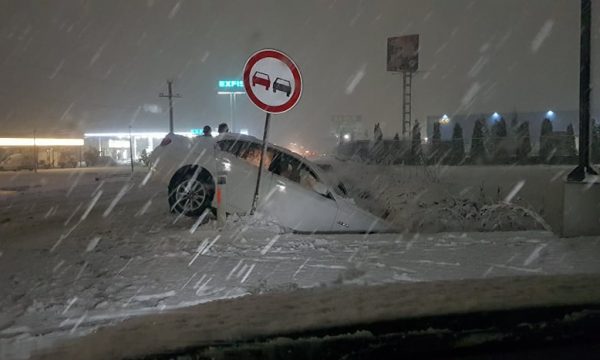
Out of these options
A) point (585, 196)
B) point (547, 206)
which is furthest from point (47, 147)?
point (585, 196)

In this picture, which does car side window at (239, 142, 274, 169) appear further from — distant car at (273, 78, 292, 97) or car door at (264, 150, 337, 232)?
distant car at (273, 78, 292, 97)

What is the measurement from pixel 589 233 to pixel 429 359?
550 centimetres

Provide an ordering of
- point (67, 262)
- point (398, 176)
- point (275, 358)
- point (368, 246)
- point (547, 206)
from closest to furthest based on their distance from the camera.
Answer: point (275, 358)
point (67, 262)
point (368, 246)
point (547, 206)
point (398, 176)

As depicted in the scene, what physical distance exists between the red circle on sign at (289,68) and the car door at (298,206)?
1.75 metres

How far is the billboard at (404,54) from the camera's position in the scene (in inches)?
2146

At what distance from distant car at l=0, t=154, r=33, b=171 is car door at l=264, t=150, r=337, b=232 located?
5163 cm

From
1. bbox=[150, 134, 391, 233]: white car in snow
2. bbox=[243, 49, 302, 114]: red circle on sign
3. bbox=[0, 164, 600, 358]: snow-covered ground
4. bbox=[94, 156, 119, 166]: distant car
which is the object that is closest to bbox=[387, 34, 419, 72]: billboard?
bbox=[94, 156, 119, 166]: distant car

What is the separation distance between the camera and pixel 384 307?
4.42 meters

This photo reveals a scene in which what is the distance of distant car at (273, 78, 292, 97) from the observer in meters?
8.52

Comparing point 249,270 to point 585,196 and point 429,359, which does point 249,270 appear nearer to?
point 429,359

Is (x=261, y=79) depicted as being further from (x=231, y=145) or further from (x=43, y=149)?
(x=43, y=149)

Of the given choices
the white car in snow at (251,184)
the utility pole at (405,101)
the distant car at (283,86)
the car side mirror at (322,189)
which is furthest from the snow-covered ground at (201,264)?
the utility pole at (405,101)

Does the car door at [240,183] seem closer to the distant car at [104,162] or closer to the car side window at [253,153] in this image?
the car side window at [253,153]

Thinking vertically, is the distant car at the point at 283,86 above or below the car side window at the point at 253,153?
above
